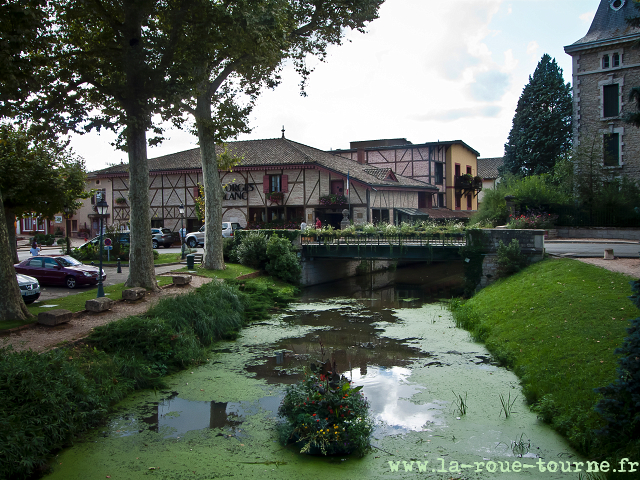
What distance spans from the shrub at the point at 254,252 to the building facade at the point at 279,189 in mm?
9198

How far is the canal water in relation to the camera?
7.19 meters

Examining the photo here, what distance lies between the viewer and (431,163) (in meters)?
43.3

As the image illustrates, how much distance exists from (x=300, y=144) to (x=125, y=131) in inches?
1009

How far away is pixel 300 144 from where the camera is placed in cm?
4112

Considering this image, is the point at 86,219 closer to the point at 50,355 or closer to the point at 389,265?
the point at 389,265

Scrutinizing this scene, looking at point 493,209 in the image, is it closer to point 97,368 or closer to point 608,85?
point 608,85

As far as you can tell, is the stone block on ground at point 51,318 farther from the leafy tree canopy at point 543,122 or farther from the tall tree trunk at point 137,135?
the leafy tree canopy at point 543,122

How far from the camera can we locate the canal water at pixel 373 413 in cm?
719

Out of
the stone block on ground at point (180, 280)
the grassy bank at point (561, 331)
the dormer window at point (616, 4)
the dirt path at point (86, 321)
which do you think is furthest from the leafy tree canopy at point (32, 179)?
the dormer window at point (616, 4)

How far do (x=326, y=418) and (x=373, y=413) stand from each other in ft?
5.53

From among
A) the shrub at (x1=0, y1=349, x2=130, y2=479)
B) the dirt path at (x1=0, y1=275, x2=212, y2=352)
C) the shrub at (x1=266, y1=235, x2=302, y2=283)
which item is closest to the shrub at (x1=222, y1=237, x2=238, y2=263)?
the shrub at (x1=266, y1=235, x2=302, y2=283)

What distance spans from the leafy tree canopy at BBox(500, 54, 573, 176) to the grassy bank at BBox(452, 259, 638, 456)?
77.9ft

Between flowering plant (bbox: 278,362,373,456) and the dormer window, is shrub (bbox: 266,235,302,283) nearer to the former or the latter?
flowering plant (bbox: 278,362,373,456)

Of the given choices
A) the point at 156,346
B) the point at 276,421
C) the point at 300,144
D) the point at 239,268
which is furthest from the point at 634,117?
the point at 300,144
